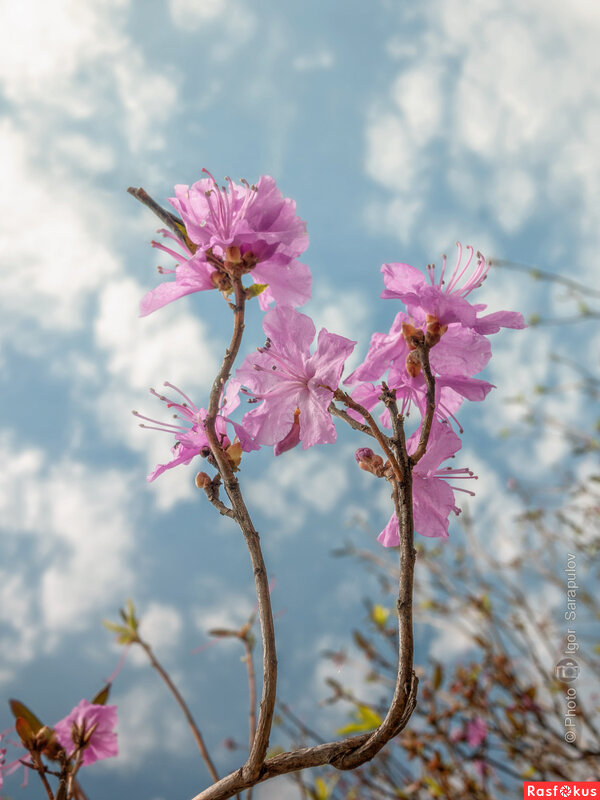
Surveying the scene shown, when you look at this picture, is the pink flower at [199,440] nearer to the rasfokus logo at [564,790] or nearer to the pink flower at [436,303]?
the pink flower at [436,303]

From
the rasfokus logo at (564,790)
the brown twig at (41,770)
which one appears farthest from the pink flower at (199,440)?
the rasfokus logo at (564,790)

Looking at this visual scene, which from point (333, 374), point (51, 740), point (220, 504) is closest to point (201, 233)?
point (333, 374)

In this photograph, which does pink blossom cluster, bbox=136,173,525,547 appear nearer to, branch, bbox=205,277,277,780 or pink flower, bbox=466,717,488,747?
branch, bbox=205,277,277,780

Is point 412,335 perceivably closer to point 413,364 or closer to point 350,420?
point 413,364

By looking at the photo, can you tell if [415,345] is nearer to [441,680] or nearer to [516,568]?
[441,680]

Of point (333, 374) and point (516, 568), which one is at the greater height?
point (516, 568)

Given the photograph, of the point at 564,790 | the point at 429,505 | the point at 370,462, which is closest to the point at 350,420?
→ the point at 370,462
